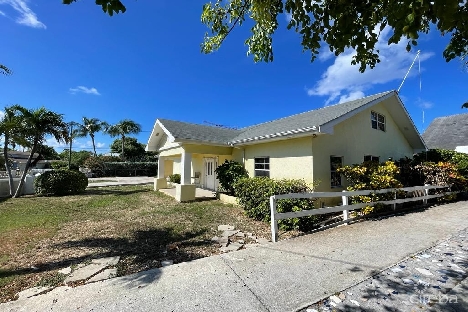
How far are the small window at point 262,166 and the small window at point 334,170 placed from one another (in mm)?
2939

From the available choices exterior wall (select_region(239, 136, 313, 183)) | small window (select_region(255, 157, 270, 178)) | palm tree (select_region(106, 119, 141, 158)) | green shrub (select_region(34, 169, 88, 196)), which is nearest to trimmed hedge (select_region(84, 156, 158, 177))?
palm tree (select_region(106, 119, 141, 158))

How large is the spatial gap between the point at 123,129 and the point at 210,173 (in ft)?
110

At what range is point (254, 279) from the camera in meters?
3.69

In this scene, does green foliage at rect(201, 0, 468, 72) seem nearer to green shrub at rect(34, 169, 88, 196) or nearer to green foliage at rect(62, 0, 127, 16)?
green foliage at rect(62, 0, 127, 16)

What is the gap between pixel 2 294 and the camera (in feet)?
11.2

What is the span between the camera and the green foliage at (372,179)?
8494 mm

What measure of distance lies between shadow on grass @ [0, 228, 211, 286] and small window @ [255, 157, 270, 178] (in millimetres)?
5670

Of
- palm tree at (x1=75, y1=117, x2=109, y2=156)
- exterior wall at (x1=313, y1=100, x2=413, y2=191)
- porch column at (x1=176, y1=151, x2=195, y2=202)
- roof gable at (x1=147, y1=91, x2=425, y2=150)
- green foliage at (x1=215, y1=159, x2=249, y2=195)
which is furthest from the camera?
palm tree at (x1=75, y1=117, x2=109, y2=156)

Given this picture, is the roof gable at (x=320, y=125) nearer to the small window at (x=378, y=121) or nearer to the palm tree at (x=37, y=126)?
the small window at (x=378, y=121)

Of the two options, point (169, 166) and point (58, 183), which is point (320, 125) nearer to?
point (58, 183)

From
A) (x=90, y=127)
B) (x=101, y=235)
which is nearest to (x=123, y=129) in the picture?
(x=90, y=127)

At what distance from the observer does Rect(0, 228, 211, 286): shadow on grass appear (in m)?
4.32

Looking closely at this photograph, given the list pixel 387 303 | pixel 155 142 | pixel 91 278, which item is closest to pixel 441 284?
pixel 387 303

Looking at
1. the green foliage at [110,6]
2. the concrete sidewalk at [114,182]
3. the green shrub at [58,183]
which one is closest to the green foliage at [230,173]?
the green shrub at [58,183]
